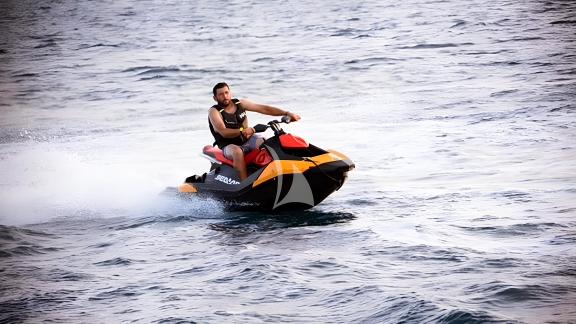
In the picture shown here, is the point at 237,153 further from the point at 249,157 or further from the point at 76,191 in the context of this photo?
the point at 76,191

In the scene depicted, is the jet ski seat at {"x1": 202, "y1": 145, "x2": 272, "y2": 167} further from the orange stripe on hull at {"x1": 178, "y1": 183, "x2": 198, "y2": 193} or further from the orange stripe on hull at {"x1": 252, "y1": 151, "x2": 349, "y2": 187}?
the orange stripe on hull at {"x1": 178, "y1": 183, "x2": 198, "y2": 193}

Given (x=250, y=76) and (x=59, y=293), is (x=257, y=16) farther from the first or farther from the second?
(x=59, y=293)

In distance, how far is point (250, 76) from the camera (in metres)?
26.0

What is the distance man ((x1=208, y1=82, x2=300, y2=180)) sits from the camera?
35.6ft

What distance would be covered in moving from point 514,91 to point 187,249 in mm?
12271

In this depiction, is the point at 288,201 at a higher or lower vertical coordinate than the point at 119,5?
lower

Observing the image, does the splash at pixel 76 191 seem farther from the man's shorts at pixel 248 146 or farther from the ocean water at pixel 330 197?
the man's shorts at pixel 248 146

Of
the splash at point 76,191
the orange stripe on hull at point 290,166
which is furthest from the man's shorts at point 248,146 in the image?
the splash at point 76,191

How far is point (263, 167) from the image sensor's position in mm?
10500

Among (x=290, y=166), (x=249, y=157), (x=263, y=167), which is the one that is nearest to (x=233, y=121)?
(x=249, y=157)

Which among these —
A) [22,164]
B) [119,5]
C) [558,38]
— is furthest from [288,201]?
[119,5]

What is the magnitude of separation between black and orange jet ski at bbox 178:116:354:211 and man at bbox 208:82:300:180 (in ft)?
0.43

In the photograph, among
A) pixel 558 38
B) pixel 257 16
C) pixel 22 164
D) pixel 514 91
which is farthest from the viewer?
pixel 257 16

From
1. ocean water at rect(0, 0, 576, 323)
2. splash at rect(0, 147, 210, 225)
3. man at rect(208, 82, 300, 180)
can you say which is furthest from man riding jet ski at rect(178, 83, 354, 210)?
splash at rect(0, 147, 210, 225)
